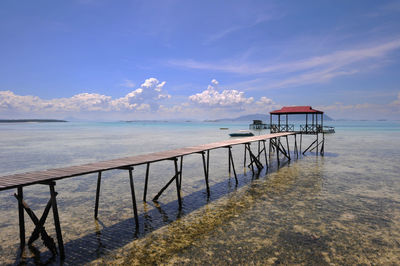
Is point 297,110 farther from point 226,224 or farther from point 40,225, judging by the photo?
point 40,225

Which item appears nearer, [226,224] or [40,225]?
[40,225]

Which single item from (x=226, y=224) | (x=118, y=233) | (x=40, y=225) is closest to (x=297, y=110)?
(x=226, y=224)

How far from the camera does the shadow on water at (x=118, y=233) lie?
5949mm

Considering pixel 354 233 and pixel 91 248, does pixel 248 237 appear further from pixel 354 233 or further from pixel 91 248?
pixel 91 248

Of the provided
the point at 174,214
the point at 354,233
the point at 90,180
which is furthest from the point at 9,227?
the point at 354,233

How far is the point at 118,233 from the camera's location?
7281mm

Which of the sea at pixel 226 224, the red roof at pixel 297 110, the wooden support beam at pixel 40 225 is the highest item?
the red roof at pixel 297 110

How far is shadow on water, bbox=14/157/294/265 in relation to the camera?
5949 millimetres

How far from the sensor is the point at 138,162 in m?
8.30

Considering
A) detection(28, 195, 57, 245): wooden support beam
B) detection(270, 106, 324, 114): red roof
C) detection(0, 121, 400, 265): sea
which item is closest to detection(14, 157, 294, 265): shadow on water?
detection(0, 121, 400, 265): sea

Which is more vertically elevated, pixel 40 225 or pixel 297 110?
pixel 297 110

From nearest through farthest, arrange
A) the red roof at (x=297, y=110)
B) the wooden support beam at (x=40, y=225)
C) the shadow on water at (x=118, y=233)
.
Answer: the shadow on water at (x=118, y=233) < the wooden support beam at (x=40, y=225) < the red roof at (x=297, y=110)

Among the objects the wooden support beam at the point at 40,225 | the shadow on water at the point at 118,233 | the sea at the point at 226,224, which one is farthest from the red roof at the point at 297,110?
the wooden support beam at the point at 40,225

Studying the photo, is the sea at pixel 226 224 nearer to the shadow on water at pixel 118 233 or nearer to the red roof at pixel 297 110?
the shadow on water at pixel 118 233
